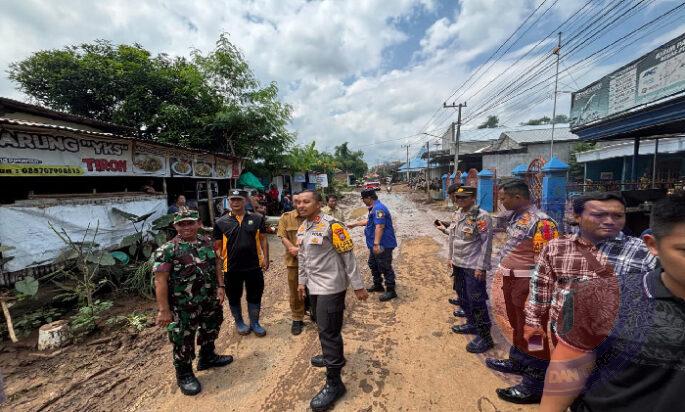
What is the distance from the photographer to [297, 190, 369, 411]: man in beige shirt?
94.2 inches

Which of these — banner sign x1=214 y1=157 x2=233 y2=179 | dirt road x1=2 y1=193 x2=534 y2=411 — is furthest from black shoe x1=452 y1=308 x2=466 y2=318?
banner sign x1=214 y1=157 x2=233 y2=179

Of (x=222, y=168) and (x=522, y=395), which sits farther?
(x=222, y=168)

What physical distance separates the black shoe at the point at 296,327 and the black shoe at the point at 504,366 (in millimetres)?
2088

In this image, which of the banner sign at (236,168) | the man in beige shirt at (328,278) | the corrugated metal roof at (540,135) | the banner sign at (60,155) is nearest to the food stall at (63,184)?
the banner sign at (60,155)

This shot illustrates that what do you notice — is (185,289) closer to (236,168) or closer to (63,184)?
(63,184)

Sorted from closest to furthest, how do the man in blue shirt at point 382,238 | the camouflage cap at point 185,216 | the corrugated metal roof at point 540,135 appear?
the camouflage cap at point 185,216, the man in blue shirt at point 382,238, the corrugated metal roof at point 540,135

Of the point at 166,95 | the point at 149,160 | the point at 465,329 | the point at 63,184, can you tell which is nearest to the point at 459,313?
the point at 465,329

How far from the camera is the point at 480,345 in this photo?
305 centimetres

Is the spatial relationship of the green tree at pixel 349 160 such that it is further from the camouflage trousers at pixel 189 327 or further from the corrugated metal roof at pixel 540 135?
the camouflage trousers at pixel 189 327

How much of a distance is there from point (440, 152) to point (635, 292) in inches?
1290

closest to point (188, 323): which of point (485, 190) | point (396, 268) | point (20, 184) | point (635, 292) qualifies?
point (635, 292)

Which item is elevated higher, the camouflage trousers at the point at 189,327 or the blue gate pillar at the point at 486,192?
the blue gate pillar at the point at 486,192

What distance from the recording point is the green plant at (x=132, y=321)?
391 cm

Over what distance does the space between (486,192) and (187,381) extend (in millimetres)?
13445
